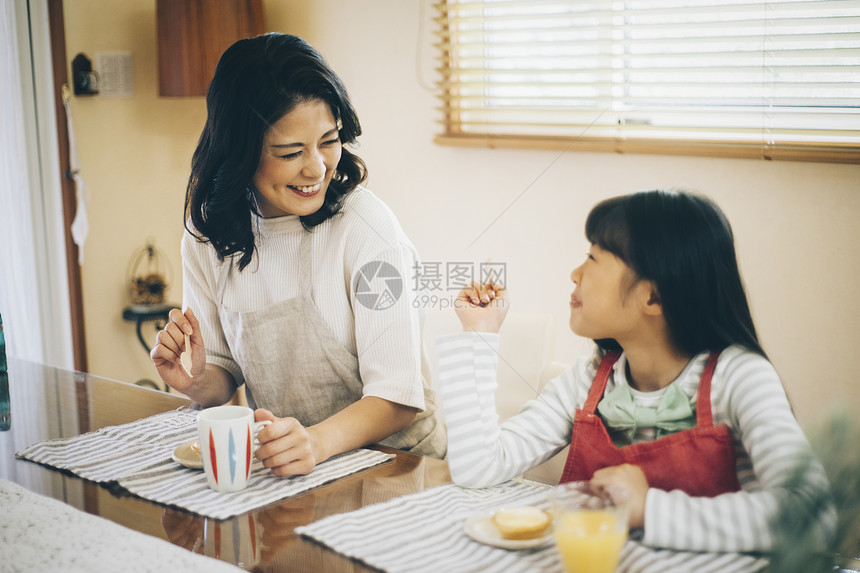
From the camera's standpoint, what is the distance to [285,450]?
0.92 meters

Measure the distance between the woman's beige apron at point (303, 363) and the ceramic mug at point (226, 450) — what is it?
344mm

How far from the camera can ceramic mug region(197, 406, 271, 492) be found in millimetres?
858

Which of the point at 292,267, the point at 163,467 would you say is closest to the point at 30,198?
the point at 292,267

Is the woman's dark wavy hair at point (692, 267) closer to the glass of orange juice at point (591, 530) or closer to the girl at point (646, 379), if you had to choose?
the girl at point (646, 379)

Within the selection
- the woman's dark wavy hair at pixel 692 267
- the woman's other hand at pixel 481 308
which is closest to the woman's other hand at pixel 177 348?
the woman's other hand at pixel 481 308

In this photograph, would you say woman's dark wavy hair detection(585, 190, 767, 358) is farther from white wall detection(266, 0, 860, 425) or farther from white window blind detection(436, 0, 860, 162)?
white window blind detection(436, 0, 860, 162)

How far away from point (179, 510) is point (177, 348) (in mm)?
358

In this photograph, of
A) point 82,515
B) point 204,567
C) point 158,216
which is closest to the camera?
point 204,567

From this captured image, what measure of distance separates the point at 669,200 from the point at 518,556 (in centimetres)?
46

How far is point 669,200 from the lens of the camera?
912 mm

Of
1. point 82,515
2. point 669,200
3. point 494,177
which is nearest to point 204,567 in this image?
point 82,515

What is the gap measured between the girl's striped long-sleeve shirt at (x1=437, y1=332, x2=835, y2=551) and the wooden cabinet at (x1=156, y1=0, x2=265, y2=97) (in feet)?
5.75

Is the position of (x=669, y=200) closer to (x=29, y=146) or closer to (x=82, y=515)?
(x=82, y=515)

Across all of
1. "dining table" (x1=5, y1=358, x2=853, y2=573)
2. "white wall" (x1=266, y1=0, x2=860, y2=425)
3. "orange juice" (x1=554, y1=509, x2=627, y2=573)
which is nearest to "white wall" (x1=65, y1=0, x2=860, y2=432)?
"white wall" (x1=266, y1=0, x2=860, y2=425)
